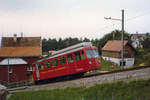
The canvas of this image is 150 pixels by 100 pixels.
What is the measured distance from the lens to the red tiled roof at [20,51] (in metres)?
32.4

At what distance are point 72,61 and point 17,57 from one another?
17304mm

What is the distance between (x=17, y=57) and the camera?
32250 millimetres

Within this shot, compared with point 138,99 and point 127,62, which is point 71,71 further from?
point 127,62

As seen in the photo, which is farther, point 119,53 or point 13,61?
point 119,53

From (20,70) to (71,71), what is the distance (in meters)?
16.0

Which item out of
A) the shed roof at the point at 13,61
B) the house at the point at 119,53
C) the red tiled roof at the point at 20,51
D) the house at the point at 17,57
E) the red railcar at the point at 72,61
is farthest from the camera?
the house at the point at 119,53

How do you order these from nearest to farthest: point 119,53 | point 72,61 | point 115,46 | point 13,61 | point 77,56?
point 77,56 < point 72,61 < point 13,61 < point 119,53 < point 115,46

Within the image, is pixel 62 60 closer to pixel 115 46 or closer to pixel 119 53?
pixel 119 53

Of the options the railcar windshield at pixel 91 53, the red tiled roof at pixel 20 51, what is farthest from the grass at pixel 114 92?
the red tiled roof at pixel 20 51

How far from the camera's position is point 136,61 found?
45.6m

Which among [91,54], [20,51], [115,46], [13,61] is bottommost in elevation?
[13,61]

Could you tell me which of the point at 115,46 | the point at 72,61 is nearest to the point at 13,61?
the point at 72,61

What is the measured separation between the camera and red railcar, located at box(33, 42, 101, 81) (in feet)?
57.5

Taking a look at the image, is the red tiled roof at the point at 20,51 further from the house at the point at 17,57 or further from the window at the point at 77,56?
the window at the point at 77,56
